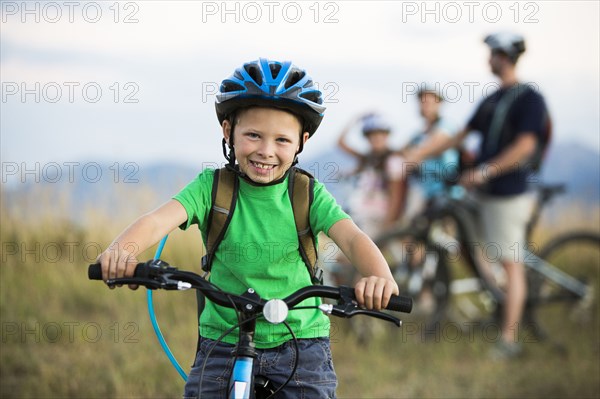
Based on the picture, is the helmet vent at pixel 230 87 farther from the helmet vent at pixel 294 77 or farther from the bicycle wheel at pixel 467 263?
the bicycle wheel at pixel 467 263

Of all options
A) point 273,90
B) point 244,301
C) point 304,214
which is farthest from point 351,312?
point 273,90

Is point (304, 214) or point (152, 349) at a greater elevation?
point (304, 214)

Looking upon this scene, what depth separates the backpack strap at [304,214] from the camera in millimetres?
3088

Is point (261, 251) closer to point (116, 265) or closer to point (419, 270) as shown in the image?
point (116, 265)

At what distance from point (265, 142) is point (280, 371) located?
0.83 m

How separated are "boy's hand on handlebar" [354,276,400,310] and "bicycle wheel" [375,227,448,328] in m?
4.58

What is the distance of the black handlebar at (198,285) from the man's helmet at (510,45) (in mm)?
4940

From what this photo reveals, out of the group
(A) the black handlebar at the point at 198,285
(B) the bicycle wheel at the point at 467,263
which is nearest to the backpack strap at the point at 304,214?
(A) the black handlebar at the point at 198,285

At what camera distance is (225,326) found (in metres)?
2.98

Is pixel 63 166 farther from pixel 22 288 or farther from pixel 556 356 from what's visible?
pixel 556 356

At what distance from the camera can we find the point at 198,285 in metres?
2.55

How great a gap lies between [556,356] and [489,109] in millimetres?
2228

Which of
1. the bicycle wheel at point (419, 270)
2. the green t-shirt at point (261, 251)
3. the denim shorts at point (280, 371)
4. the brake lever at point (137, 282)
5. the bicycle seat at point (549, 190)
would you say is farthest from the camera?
the bicycle seat at point (549, 190)

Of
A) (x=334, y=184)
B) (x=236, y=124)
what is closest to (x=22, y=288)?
(x=334, y=184)
